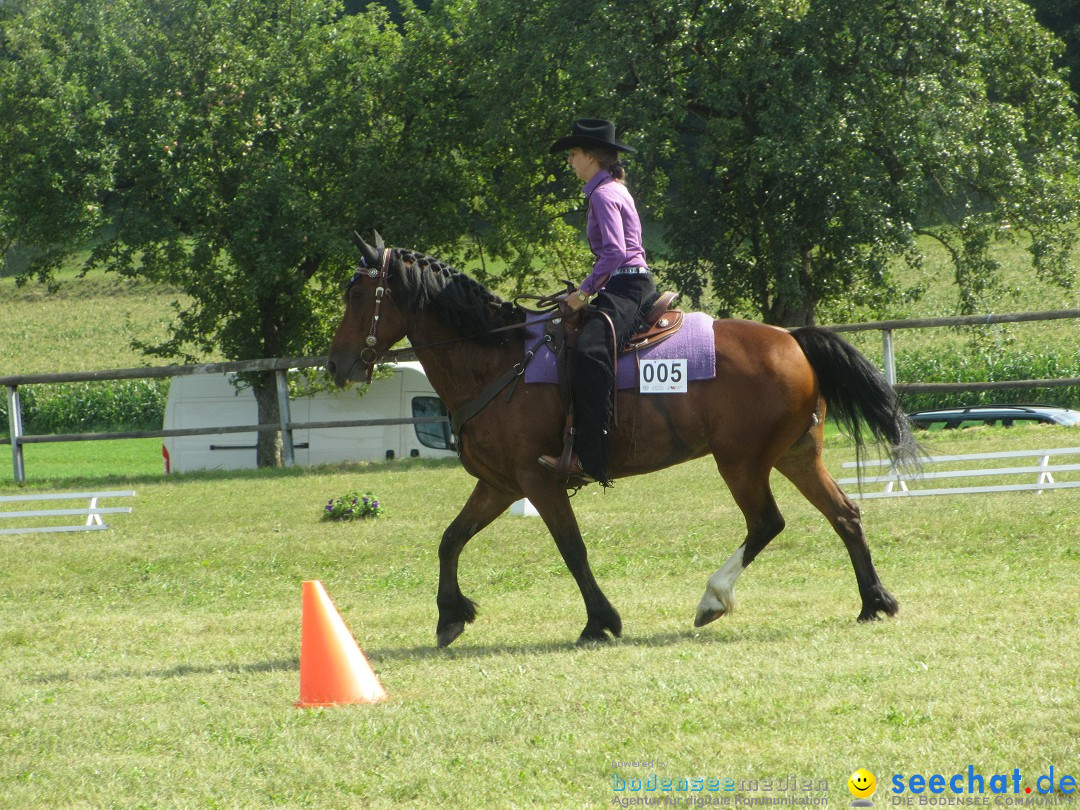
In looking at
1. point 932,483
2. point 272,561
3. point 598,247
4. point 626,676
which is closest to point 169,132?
point 272,561

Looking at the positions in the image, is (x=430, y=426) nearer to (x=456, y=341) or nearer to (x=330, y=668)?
(x=456, y=341)

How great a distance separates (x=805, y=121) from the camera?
64.1ft

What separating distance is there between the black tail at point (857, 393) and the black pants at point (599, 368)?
121cm

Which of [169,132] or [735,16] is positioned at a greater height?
[735,16]

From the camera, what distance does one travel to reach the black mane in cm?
741

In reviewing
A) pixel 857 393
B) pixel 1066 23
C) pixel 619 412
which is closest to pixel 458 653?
pixel 619 412

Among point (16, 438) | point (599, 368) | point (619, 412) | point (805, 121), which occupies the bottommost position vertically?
point (16, 438)

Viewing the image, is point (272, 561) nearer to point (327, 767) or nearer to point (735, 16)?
point (327, 767)

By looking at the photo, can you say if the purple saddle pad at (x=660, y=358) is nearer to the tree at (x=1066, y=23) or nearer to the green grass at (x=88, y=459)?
the green grass at (x=88, y=459)

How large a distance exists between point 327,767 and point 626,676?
1.77m

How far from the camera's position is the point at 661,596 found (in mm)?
8953

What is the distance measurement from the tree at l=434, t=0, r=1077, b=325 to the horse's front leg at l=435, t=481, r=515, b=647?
13.3 meters

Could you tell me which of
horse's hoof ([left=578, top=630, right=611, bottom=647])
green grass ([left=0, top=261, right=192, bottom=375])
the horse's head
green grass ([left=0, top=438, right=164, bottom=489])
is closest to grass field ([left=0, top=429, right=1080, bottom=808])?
horse's hoof ([left=578, top=630, right=611, bottom=647])

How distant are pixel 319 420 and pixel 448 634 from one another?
17.4 metres
